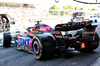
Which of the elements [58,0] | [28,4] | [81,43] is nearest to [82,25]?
[81,43]

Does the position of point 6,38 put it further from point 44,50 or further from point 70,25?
point 70,25

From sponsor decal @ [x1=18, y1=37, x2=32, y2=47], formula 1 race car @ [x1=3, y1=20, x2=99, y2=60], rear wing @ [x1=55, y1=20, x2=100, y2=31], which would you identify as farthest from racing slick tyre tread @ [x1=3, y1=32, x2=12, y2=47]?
rear wing @ [x1=55, y1=20, x2=100, y2=31]

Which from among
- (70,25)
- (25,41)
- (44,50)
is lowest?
(44,50)

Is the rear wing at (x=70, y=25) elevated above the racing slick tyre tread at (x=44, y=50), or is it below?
above

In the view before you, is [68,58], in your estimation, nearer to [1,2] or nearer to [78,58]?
[78,58]

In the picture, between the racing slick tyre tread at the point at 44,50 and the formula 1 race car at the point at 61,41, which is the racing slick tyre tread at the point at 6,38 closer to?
the formula 1 race car at the point at 61,41

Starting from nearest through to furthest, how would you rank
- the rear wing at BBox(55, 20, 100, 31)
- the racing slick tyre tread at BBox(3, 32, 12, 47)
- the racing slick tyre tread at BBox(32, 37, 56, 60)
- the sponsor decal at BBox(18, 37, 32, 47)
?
the racing slick tyre tread at BBox(32, 37, 56, 60), the rear wing at BBox(55, 20, 100, 31), the sponsor decal at BBox(18, 37, 32, 47), the racing slick tyre tread at BBox(3, 32, 12, 47)

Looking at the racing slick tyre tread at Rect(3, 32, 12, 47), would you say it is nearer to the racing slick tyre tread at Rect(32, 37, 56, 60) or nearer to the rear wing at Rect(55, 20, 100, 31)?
the racing slick tyre tread at Rect(32, 37, 56, 60)

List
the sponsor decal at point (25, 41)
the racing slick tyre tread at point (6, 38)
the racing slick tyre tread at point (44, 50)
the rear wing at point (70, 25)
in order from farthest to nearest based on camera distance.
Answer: the racing slick tyre tread at point (6, 38), the sponsor decal at point (25, 41), the rear wing at point (70, 25), the racing slick tyre tread at point (44, 50)

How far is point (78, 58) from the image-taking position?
Result: 4.88m

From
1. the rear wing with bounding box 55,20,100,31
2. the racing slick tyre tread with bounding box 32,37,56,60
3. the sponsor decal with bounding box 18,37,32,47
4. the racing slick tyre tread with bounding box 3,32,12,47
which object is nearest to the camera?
the racing slick tyre tread with bounding box 32,37,56,60

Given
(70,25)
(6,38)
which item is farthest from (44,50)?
(6,38)

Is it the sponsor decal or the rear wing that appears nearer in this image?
the rear wing

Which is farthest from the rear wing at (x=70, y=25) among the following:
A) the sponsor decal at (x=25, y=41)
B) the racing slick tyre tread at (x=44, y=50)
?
the sponsor decal at (x=25, y=41)
